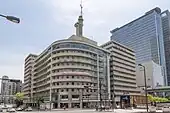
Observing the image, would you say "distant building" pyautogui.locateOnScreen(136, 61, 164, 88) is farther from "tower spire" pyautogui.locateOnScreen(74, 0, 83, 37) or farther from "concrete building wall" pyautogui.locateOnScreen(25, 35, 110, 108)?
"concrete building wall" pyautogui.locateOnScreen(25, 35, 110, 108)

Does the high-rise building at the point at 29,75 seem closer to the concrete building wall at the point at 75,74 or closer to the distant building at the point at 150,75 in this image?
the concrete building wall at the point at 75,74

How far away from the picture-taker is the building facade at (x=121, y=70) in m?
114

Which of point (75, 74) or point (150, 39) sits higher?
point (150, 39)

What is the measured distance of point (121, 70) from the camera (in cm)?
12075

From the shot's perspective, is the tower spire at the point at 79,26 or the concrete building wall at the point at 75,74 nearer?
the concrete building wall at the point at 75,74

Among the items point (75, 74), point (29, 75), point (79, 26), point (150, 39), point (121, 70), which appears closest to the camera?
point (75, 74)

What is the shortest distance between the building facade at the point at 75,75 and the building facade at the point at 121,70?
309 inches

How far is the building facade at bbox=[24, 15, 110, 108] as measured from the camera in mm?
88625

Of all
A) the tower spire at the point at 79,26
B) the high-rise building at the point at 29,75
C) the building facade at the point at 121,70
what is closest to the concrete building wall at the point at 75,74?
the building facade at the point at 121,70

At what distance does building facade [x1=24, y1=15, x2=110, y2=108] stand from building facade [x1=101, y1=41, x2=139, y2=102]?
785 cm

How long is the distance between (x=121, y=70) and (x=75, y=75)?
3788cm

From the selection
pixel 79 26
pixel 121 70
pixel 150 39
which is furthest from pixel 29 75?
pixel 150 39

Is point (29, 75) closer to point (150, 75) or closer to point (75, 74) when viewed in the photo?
point (75, 74)

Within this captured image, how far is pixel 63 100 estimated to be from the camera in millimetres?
88125
